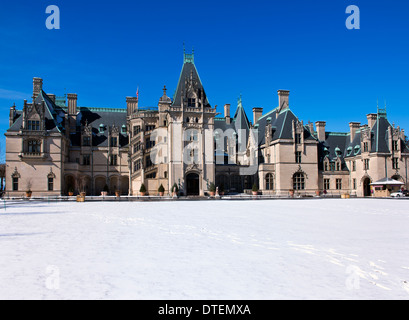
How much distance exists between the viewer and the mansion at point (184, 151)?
51.9m

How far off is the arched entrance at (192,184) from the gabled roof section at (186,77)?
10949mm

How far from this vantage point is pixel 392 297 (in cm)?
643

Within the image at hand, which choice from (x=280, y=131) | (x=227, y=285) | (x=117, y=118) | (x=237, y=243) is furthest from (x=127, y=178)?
(x=227, y=285)

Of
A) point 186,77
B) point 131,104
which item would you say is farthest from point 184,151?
point 131,104

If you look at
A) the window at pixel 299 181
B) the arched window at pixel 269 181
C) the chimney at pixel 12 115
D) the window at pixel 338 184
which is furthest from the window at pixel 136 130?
the window at pixel 338 184

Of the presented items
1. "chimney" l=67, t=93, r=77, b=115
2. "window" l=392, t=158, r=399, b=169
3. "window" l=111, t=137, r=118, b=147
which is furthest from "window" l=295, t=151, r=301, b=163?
"chimney" l=67, t=93, r=77, b=115

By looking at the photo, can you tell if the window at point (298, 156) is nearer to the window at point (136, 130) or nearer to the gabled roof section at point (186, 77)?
the gabled roof section at point (186, 77)

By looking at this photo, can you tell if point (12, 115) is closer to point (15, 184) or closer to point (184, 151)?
point (15, 184)

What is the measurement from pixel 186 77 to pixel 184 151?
11807mm

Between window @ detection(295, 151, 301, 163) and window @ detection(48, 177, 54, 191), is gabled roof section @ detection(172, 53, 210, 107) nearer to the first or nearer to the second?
window @ detection(295, 151, 301, 163)

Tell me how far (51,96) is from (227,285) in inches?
2523

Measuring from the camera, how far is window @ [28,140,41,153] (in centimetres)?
5238

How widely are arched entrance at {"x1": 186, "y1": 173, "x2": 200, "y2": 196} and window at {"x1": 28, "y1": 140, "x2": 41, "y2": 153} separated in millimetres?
22903

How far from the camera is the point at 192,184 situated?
52.5 meters
